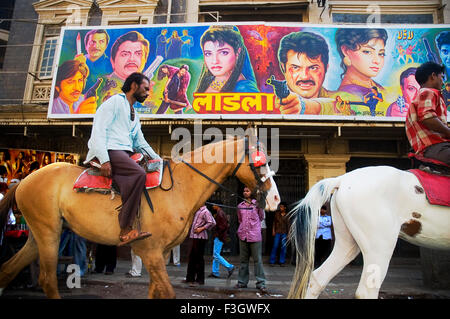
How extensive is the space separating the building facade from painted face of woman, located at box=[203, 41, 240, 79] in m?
1.70

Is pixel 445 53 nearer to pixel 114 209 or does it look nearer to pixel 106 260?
pixel 114 209

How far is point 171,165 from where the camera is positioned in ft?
13.2

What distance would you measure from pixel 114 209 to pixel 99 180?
421 millimetres

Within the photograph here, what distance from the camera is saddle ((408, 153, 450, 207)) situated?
3.32 meters

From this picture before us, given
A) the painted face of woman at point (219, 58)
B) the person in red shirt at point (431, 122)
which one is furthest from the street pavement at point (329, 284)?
the painted face of woman at point (219, 58)

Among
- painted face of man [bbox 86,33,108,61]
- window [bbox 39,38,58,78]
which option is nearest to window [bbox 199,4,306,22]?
painted face of man [bbox 86,33,108,61]

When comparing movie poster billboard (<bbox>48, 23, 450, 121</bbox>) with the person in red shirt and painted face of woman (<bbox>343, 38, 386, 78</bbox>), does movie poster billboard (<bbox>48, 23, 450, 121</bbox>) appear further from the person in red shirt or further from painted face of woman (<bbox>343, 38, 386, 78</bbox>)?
the person in red shirt

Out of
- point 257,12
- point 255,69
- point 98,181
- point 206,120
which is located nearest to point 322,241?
point 206,120

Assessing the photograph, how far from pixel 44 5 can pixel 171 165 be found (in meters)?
13.9

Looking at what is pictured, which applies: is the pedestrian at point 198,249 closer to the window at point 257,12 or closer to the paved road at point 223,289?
the paved road at point 223,289

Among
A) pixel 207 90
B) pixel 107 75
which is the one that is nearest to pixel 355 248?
pixel 207 90

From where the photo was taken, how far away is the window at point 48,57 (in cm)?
1281

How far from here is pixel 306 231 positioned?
3811mm

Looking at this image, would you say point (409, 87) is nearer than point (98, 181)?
No
